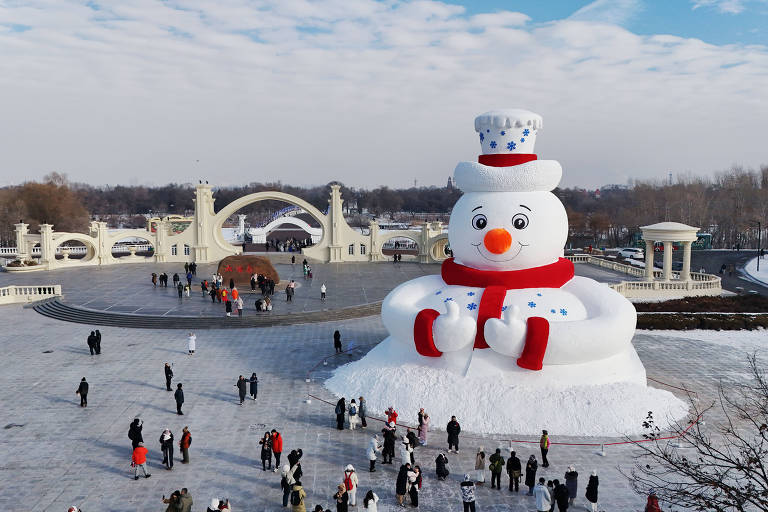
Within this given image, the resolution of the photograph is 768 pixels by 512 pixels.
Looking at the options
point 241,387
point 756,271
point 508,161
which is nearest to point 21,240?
point 241,387

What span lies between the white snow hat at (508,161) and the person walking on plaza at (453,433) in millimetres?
5786

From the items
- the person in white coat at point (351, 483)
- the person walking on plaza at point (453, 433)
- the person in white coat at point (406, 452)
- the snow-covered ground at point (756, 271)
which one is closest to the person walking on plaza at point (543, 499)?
the person in white coat at point (406, 452)

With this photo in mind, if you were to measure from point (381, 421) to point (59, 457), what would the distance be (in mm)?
7099

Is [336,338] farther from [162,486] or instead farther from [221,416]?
[162,486]

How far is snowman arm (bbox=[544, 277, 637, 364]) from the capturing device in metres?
13.8

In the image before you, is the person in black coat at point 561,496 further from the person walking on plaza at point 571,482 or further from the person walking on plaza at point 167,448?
the person walking on plaza at point 167,448

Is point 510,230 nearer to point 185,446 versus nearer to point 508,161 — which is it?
point 508,161

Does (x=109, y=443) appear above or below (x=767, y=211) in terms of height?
below

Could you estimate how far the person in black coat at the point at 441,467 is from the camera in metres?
11.8

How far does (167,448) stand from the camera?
12273 millimetres

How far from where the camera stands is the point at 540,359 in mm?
13852

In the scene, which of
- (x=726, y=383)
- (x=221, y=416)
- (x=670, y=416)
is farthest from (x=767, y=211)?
(x=221, y=416)

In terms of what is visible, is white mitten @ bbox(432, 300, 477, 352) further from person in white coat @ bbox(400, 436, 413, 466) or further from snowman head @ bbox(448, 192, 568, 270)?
person in white coat @ bbox(400, 436, 413, 466)

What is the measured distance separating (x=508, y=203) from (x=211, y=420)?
355 inches
